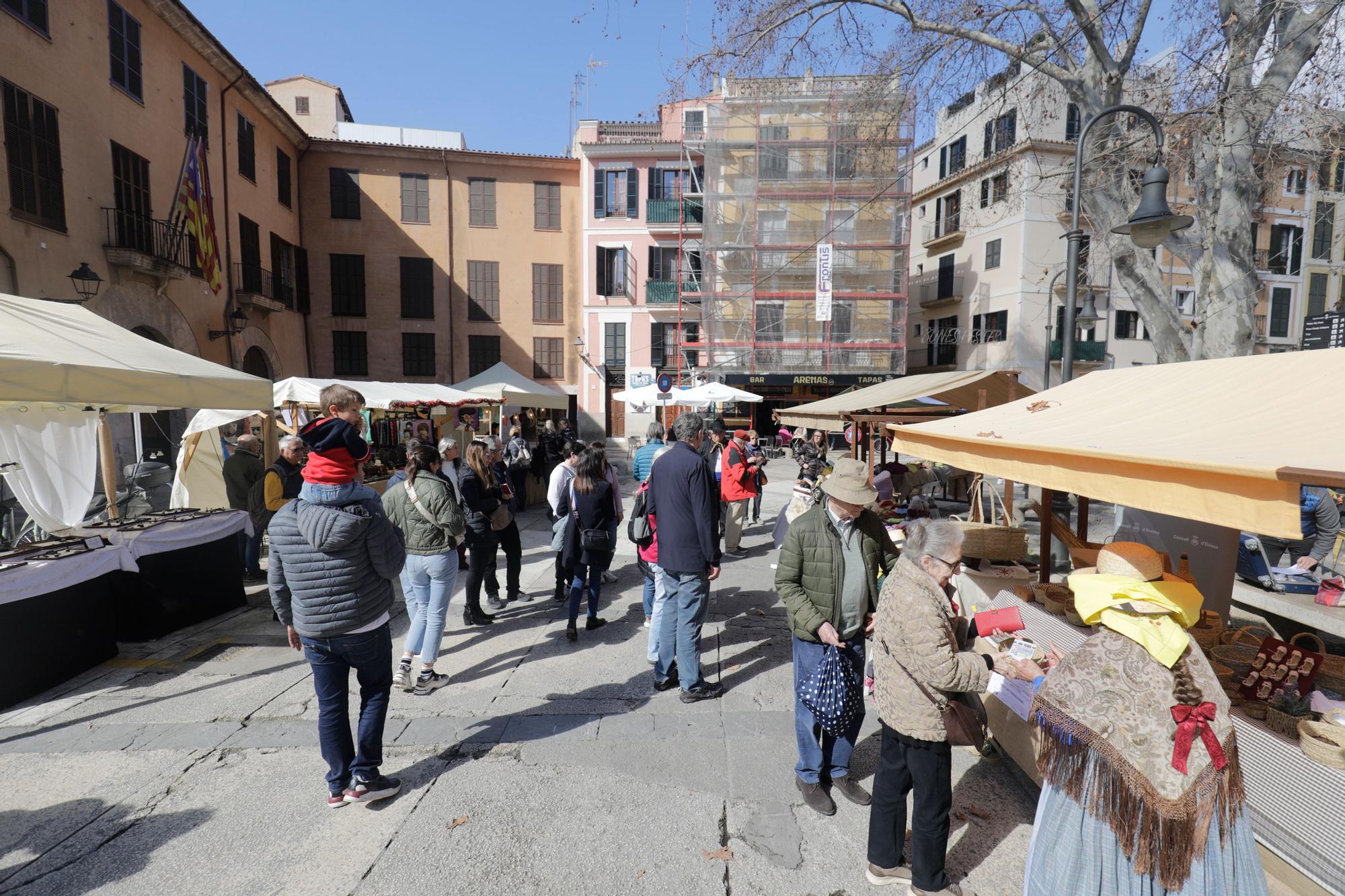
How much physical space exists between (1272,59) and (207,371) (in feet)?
39.0

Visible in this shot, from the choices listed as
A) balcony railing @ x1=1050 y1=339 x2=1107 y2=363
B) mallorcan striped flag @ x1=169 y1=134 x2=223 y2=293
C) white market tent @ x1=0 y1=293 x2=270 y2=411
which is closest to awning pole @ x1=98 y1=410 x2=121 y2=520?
white market tent @ x1=0 y1=293 x2=270 y2=411

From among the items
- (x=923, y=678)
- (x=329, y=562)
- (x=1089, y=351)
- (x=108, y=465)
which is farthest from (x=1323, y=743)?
(x=1089, y=351)

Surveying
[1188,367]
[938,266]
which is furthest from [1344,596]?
[938,266]

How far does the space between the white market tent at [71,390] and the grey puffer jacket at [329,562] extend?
2.52 meters

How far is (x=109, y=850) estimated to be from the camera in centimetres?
292

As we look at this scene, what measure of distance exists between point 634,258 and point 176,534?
2273 cm

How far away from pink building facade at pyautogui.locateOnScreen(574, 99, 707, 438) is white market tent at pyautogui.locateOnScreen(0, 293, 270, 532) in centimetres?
1970

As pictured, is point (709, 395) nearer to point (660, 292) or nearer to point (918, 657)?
point (918, 657)

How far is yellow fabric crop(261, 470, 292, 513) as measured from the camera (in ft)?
21.0

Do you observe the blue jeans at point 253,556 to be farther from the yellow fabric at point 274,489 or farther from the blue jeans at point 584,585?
the blue jeans at point 584,585

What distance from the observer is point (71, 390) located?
4.25m

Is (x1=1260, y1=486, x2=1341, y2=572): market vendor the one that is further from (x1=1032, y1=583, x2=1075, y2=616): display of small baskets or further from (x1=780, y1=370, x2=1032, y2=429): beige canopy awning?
(x1=1032, y1=583, x2=1075, y2=616): display of small baskets

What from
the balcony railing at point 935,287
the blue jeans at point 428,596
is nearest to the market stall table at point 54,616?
the blue jeans at point 428,596

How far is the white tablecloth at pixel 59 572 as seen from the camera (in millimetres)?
4125
